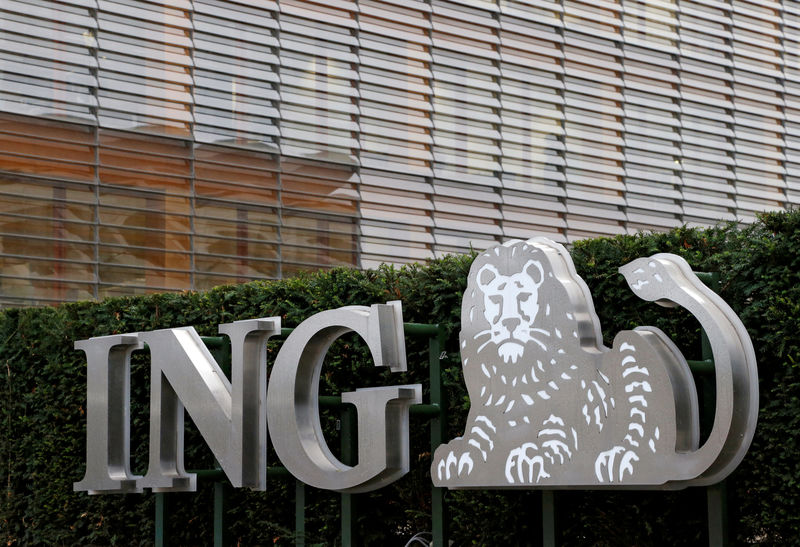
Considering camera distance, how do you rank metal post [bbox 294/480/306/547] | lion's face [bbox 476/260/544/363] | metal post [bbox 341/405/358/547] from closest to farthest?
1. lion's face [bbox 476/260/544/363]
2. metal post [bbox 341/405/358/547]
3. metal post [bbox 294/480/306/547]

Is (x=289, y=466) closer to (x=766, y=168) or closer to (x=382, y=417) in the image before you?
(x=382, y=417)

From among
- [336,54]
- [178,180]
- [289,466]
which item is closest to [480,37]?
[336,54]

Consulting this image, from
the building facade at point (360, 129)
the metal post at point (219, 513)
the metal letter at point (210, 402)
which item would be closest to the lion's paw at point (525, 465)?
the metal letter at point (210, 402)

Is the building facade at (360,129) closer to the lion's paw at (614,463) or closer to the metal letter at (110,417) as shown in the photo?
the metal letter at (110,417)

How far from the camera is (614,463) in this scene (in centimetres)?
589

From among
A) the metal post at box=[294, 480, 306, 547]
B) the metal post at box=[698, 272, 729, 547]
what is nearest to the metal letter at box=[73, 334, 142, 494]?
the metal post at box=[294, 480, 306, 547]

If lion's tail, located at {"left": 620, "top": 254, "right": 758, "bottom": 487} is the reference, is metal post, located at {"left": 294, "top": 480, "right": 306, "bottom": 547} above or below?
below

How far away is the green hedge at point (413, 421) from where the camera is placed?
587cm

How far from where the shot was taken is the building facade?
1204 centimetres

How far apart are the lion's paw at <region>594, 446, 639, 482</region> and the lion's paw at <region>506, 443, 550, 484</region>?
1.10 ft

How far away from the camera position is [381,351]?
263 inches

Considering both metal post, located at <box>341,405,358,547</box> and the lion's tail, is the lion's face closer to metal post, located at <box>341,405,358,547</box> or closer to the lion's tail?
the lion's tail

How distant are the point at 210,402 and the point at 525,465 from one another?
7.69ft

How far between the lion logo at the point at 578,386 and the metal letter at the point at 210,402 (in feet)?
4.18
